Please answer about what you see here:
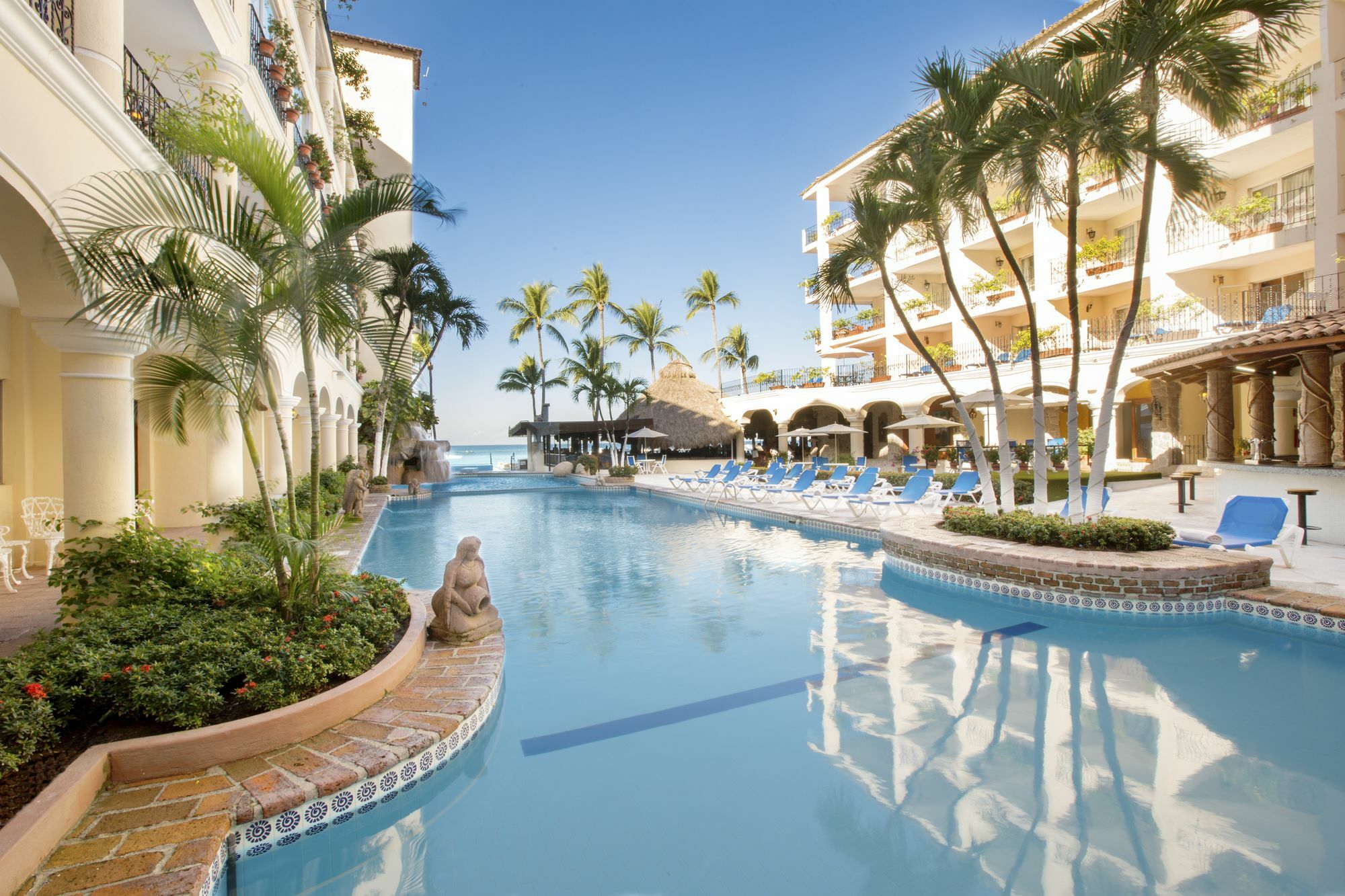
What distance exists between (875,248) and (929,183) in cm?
107

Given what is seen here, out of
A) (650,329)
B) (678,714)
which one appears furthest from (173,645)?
(650,329)

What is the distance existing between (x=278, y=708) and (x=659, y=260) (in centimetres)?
3725

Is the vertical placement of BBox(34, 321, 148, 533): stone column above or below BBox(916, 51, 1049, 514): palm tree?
below

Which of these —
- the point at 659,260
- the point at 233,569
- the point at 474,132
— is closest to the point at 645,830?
the point at 233,569

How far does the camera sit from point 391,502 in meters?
20.2

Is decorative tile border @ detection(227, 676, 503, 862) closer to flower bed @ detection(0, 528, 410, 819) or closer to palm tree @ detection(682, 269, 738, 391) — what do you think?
flower bed @ detection(0, 528, 410, 819)

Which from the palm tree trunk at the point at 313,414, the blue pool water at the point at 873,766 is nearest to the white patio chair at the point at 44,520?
the palm tree trunk at the point at 313,414

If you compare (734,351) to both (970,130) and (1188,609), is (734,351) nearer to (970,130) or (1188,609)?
(970,130)

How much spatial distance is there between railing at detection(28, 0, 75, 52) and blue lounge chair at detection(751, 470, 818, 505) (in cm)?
1240

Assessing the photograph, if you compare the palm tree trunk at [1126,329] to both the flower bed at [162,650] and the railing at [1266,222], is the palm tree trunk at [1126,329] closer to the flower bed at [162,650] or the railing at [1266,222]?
the flower bed at [162,650]

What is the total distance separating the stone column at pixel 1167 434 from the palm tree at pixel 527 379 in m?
25.4

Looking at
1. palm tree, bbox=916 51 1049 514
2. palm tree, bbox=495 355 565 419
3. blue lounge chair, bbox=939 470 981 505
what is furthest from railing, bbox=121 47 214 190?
palm tree, bbox=495 355 565 419

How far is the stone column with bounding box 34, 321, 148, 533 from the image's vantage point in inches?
181

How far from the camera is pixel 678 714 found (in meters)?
4.69
